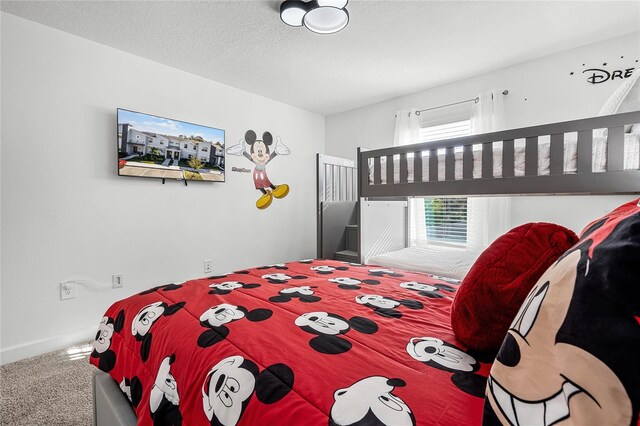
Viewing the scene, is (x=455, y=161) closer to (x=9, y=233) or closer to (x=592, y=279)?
(x=592, y=279)

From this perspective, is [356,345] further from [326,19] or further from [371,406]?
Result: [326,19]

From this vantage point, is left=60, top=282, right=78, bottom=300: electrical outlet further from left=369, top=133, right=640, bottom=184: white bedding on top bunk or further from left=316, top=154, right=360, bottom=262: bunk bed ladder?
left=369, top=133, right=640, bottom=184: white bedding on top bunk

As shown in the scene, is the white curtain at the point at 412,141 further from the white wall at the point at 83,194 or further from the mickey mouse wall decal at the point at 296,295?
the mickey mouse wall decal at the point at 296,295

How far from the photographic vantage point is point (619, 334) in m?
0.32

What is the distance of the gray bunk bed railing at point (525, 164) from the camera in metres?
1.43

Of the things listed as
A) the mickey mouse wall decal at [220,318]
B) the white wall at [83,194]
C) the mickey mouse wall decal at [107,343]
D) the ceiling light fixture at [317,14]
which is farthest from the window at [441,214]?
the mickey mouse wall decal at [107,343]

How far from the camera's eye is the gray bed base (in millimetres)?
1025

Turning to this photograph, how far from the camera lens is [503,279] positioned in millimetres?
722

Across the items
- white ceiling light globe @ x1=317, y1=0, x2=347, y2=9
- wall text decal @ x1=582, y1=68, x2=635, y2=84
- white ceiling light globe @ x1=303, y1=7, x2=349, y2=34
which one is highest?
white ceiling light globe @ x1=317, y1=0, x2=347, y2=9

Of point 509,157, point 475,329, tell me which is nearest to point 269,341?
point 475,329

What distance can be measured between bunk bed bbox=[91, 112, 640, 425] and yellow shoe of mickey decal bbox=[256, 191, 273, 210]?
191 cm

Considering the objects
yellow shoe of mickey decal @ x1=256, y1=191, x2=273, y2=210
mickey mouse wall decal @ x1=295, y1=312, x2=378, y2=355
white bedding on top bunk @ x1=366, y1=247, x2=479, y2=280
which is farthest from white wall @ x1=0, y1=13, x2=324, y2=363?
mickey mouse wall decal @ x1=295, y1=312, x2=378, y2=355

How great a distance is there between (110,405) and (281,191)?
294 cm

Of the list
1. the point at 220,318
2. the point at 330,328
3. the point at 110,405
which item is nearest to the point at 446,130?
the point at 330,328
